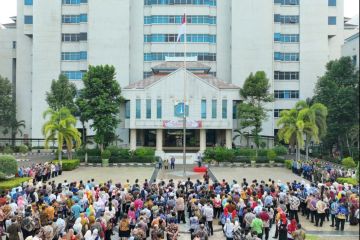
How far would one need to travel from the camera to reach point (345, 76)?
47.4 metres

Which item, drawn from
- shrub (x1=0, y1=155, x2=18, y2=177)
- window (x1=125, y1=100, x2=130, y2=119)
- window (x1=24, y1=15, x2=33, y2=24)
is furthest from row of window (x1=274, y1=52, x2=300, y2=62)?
shrub (x1=0, y1=155, x2=18, y2=177)

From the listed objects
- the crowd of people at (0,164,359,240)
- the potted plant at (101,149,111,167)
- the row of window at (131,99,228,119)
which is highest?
the row of window at (131,99,228,119)

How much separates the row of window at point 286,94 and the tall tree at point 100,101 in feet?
91.6

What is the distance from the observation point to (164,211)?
716 inches

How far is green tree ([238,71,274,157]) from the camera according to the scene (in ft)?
161

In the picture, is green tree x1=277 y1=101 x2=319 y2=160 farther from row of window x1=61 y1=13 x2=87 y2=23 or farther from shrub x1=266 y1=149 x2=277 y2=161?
row of window x1=61 y1=13 x2=87 y2=23

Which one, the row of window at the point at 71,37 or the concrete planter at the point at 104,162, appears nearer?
the concrete planter at the point at 104,162

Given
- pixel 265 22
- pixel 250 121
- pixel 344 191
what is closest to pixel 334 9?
pixel 265 22

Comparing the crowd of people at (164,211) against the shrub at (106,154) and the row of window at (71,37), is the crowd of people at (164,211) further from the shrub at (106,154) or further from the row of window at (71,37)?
the row of window at (71,37)

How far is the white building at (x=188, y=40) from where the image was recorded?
2450 inches

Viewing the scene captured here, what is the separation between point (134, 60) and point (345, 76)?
103ft

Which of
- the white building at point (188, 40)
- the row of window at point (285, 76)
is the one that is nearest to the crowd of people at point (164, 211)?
the white building at point (188, 40)

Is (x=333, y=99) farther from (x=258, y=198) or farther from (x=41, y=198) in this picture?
(x=41, y=198)

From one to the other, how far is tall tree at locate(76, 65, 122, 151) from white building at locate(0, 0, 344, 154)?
14.5 m
